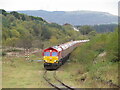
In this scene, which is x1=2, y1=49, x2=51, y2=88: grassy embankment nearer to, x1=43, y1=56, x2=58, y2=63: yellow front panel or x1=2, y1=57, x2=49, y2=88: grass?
x1=2, y1=57, x2=49, y2=88: grass

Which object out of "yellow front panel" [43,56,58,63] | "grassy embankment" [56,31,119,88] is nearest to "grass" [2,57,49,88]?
"grassy embankment" [56,31,119,88]

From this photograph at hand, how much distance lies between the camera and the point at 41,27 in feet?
298

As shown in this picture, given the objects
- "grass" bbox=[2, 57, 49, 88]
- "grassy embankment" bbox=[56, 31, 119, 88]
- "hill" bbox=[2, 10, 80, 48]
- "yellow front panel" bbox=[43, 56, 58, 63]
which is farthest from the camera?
"hill" bbox=[2, 10, 80, 48]

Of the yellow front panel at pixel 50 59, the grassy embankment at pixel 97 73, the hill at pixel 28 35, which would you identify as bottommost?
the hill at pixel 28 35

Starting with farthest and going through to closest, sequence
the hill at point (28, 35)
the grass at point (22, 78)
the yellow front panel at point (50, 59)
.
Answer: the hill at point (28, 35) → the yellow front panel at point (50, 59) → the grass at point (22, 78)

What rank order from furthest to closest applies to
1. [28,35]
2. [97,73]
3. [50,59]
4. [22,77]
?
[28,35]
[50,59]
[22,77]
[97,73]

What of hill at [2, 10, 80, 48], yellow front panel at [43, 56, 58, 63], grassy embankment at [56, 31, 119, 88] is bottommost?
hill at [2, 10, 80, 48]

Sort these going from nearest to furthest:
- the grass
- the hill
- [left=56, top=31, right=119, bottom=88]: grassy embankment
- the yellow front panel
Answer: [left=56, top=31, right=119, bottom=88]: grassy embankment < the grass < the yellow front panel < the hill

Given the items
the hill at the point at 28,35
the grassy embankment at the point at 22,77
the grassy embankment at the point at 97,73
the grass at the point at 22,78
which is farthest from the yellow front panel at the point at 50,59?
the hill at the point at 28,35

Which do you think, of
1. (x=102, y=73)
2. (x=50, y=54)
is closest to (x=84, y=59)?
(x=50, y=54)

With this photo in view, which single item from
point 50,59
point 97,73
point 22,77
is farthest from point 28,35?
point 97,73

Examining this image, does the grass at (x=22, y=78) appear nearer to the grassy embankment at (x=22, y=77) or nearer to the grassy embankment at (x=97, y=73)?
the grassy embankment at (x=22, y=77)

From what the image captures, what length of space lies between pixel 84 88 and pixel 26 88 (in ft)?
11.7

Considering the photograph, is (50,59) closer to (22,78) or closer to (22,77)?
(22,77)
